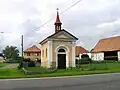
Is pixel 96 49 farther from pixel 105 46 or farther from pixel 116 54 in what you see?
pixel 116 54

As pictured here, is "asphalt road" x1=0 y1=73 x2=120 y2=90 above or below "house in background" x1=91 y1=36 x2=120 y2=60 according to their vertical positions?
below

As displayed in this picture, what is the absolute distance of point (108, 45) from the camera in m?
95.7

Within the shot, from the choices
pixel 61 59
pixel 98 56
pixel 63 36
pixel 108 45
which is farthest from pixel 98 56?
pixel 63 36

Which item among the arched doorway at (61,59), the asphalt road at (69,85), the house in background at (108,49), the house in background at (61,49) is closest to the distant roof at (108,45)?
the house in background at (108,49)

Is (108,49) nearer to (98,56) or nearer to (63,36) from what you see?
(98,56)

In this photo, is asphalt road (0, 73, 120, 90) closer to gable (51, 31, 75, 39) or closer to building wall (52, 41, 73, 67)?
building wall (52, 41, 73, 67)

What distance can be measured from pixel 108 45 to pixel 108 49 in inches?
114

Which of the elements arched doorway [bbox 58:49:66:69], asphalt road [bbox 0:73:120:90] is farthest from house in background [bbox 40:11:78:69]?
asphalt road [bbox 0:73:120:90]

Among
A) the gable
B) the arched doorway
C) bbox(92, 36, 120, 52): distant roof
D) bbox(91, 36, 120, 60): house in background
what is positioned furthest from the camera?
bbox(92, 36, 120, 52): distant roof

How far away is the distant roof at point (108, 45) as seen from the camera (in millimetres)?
90688

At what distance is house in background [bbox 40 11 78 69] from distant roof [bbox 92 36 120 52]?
3540 centimetres

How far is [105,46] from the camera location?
96.8 metres

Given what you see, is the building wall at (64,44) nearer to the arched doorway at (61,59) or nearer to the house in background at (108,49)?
the arched doorway at (61,59)

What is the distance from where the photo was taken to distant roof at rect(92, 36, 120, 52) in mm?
90688
